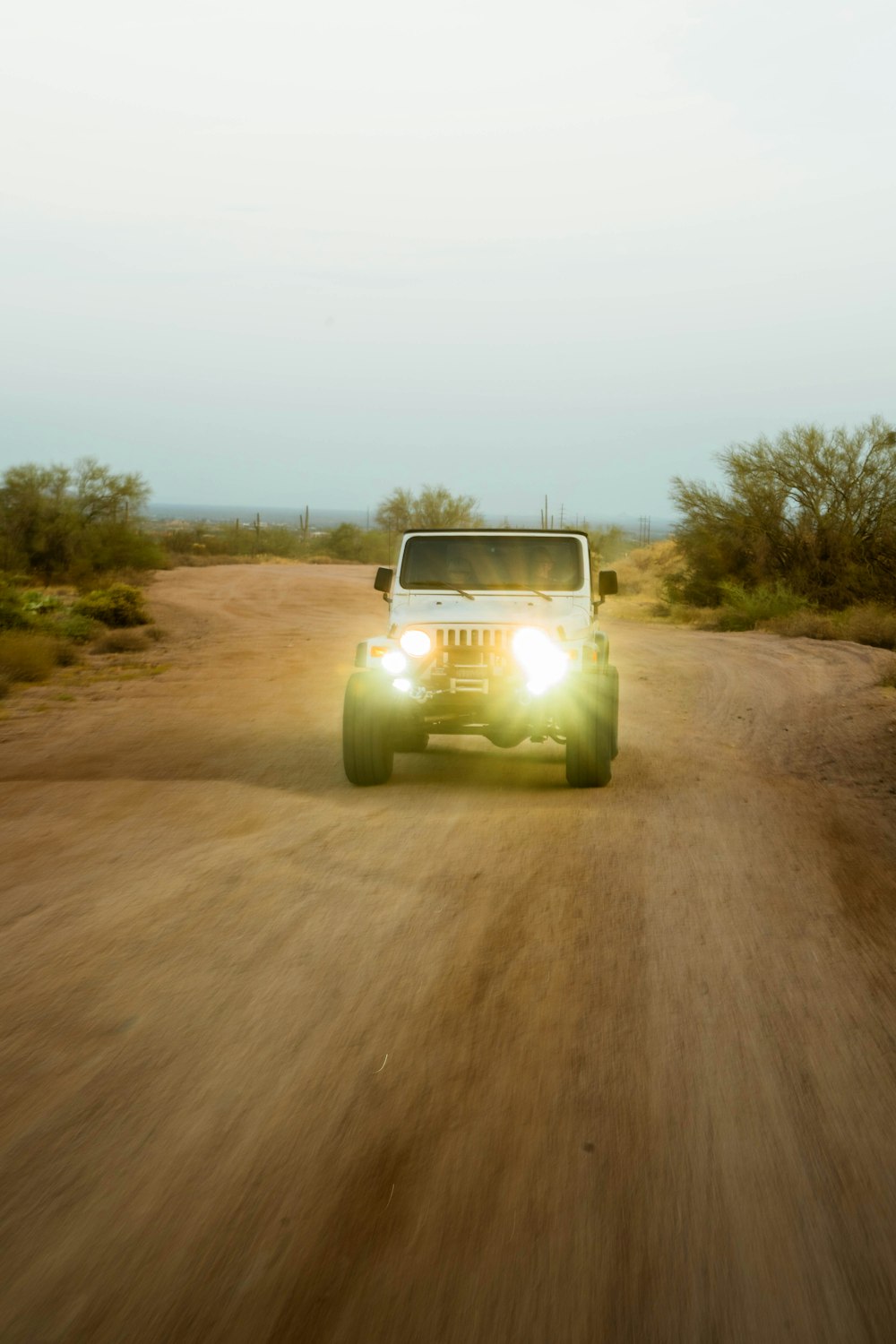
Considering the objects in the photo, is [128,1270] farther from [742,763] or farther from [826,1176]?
[742,763]

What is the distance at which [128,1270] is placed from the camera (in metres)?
2.75

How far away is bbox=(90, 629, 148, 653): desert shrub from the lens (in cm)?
2070

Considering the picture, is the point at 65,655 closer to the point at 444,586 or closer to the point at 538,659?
the point at 444,586

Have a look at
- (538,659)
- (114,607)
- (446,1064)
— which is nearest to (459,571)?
(538,659)

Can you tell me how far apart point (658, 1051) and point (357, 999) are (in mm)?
1231

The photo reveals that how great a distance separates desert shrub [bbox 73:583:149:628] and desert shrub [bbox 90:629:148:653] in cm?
189

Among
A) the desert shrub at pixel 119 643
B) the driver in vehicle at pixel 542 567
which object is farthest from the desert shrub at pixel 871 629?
the desert shrub at pixel 119 643

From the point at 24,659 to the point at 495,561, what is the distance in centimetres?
941

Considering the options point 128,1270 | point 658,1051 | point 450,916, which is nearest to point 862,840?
point 450,916

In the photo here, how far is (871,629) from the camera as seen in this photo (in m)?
22.7

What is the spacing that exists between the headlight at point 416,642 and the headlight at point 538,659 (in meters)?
0.70

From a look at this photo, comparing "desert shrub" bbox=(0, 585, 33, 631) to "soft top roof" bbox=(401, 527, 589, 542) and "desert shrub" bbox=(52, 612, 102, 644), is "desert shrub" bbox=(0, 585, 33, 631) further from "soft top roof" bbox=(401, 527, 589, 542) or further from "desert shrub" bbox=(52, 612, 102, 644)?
"soft top roof" bbox=(401, 527, 589, 542)

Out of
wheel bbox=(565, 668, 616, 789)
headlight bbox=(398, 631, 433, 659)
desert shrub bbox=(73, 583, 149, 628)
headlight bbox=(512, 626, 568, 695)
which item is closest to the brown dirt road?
wheel bbox=(565, 668, 616, 789)

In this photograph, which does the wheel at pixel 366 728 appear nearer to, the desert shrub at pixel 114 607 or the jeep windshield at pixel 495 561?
the jeep windshield at pixel 495 561
